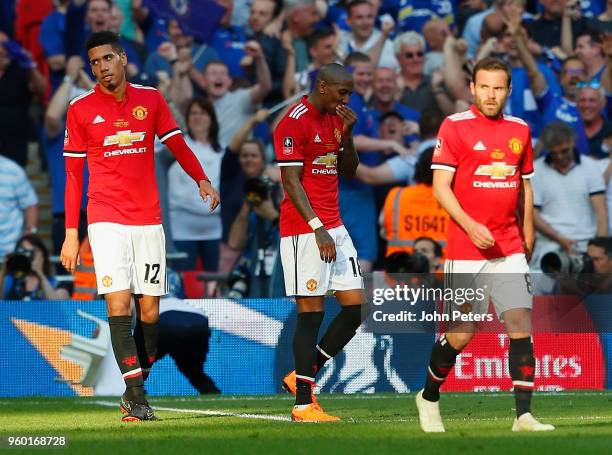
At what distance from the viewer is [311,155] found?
955 centimetres

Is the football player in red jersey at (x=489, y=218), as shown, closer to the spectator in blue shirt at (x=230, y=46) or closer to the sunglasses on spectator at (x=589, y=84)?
the sunglasses on spectator at (x=589, y=84)

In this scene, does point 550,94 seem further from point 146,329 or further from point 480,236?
point 480,236

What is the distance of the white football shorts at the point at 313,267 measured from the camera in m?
9.53

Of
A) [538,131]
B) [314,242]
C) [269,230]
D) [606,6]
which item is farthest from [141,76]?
[314,242]

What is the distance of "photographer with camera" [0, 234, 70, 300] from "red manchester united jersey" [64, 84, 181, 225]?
4867mm

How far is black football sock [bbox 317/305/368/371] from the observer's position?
9789 mm

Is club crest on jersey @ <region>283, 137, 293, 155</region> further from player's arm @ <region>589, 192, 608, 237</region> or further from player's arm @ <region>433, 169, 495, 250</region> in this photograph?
player's arm @ <region>589, 192, 608, 237</region>

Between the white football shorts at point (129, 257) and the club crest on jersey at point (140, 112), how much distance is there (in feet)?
2.50

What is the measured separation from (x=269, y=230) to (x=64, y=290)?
7.39ft

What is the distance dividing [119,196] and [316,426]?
214 cm

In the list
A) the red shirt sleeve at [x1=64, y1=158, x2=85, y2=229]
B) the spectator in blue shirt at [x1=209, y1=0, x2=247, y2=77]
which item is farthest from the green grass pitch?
the spectator in blue shirt at [x1=209, y1=0, x2=247, y2=77]

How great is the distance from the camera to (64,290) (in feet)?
47.8

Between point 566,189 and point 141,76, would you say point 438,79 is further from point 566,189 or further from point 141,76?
point 141,76

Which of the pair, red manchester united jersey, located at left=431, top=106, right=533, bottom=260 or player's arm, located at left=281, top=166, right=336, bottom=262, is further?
player's arm, located at left=281, top=166, right=336, bottom=262
